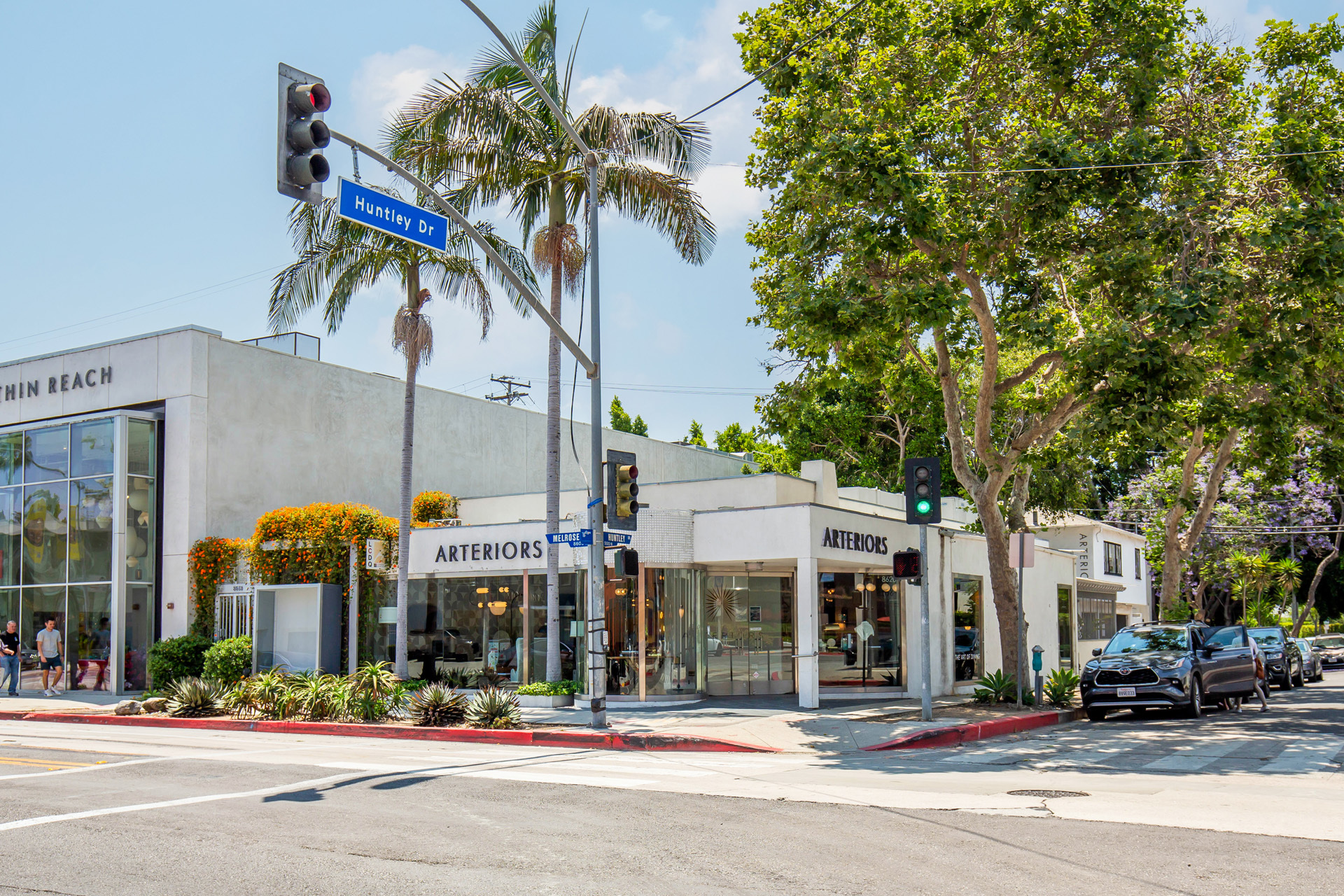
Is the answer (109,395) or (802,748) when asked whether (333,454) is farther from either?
(802,748)

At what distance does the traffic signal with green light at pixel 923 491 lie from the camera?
17.1 m

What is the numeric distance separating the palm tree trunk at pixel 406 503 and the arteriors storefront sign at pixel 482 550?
0.57 meters

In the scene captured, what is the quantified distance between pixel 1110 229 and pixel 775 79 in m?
6.36

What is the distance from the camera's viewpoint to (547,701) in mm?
20328

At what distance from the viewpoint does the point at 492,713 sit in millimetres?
16953

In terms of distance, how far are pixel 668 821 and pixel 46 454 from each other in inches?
947

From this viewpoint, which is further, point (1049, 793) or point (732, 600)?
point (732, 600)

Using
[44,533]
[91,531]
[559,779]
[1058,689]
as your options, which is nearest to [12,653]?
[44,533]

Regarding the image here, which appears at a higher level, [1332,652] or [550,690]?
[550,690]

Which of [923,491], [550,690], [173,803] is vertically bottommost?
[550,690]

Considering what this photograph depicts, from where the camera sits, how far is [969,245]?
1905 centimetres

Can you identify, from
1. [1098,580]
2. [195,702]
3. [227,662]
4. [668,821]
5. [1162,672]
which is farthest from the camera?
[1098,580]

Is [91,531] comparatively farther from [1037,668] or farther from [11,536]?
[1037,668]

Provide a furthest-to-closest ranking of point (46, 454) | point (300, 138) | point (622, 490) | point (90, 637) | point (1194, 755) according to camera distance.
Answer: point (46, 454), point (90, 637), point (622, 490), point (1194, 755), point (300, 138)
